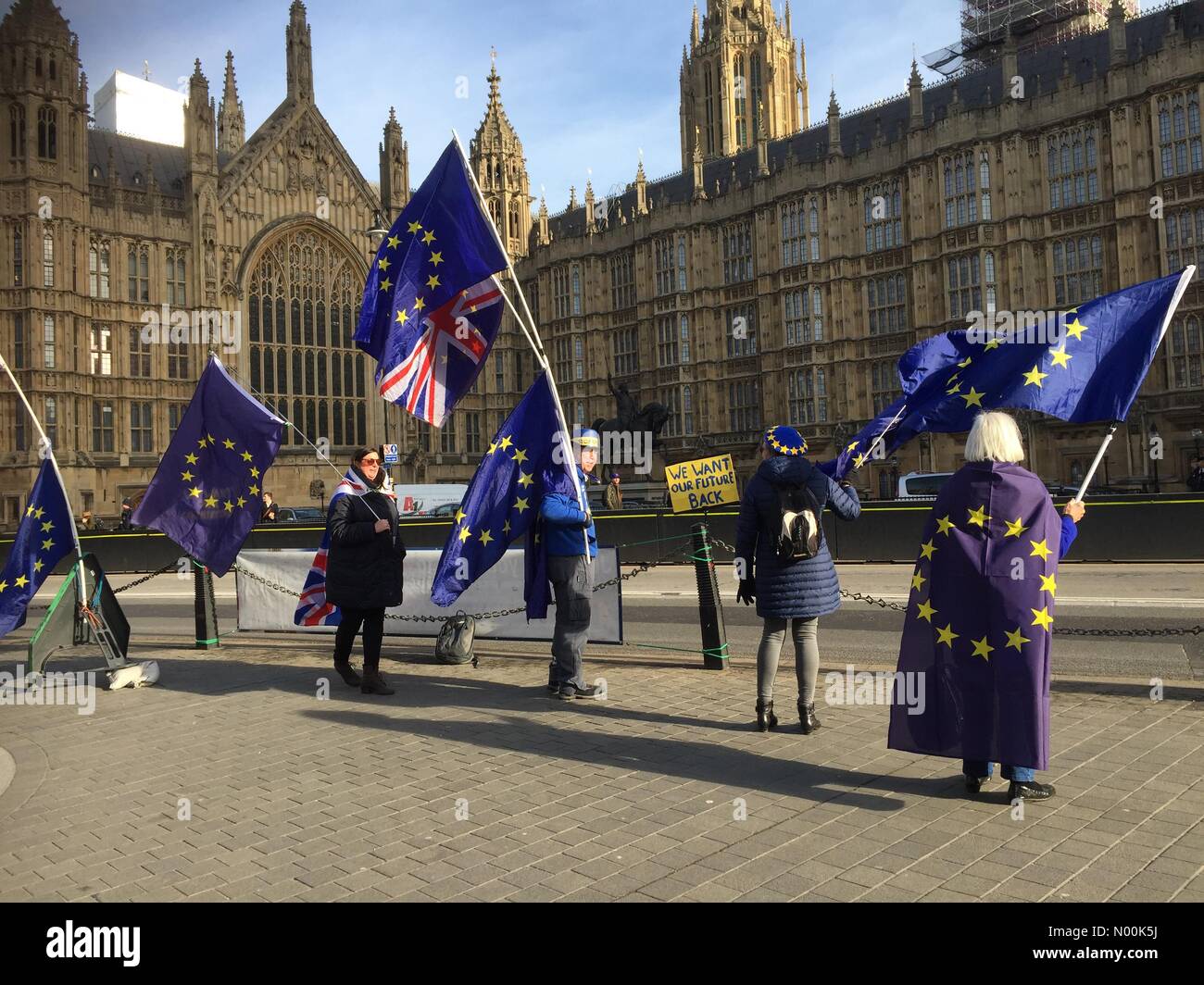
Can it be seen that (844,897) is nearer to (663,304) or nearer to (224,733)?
(224,733)

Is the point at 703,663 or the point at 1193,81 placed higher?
the point at 1193,81

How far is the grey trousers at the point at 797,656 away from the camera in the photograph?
20.3 feet

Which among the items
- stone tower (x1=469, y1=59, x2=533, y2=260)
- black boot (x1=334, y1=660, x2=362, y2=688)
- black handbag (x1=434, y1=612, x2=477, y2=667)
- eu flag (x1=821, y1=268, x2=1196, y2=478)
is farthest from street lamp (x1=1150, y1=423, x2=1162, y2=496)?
stone tower (x1=469, y1=59, x2=533, y2=260)

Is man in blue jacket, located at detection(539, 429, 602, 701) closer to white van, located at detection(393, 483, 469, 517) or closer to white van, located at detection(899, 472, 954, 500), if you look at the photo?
white van, located at detection(899, 472, 954, 500)

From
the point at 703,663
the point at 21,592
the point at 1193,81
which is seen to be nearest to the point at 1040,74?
the point at 1193,81

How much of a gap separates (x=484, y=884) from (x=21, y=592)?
293 inches

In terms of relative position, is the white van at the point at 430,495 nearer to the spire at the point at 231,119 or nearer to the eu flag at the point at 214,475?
the eu flag at the point at 214,475

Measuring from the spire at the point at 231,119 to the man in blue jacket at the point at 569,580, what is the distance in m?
65.6

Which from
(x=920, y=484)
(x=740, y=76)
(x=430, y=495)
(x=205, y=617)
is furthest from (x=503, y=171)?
(x=205, y=617)

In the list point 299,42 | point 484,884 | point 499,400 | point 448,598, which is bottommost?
point 484,884

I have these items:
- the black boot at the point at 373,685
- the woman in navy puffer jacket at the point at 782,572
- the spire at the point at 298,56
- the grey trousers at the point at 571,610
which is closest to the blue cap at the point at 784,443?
the woman in navy puffer jacket at the point at 782,572

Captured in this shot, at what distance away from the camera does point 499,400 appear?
56250mm

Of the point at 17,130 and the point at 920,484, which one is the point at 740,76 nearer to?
the point at 17,130
